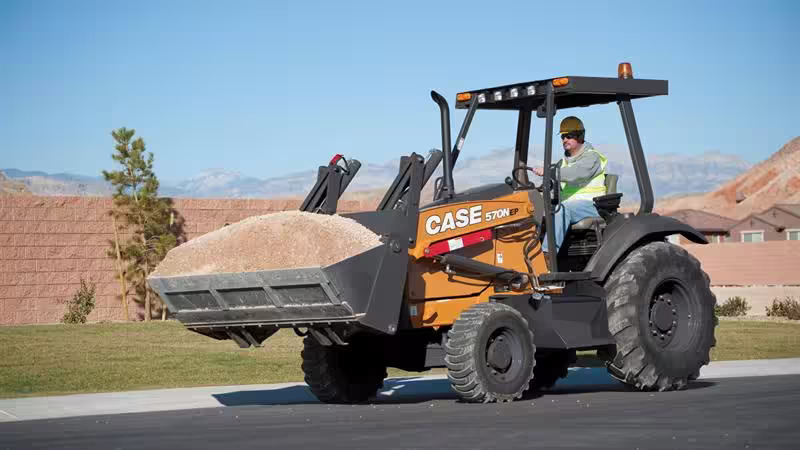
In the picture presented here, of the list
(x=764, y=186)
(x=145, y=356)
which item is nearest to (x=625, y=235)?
(x=145, y=356)

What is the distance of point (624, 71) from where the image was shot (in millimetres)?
13938

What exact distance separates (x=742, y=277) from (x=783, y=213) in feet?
59.9

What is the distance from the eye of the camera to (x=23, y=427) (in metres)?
11.0

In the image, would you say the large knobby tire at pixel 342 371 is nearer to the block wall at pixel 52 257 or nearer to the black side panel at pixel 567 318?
the black side panel at pixel 567 318

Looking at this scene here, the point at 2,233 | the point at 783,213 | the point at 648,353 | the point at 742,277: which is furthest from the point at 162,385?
the point at 783,213

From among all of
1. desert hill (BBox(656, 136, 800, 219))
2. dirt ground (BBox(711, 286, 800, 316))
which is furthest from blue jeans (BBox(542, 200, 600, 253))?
desert hill (BBox(656, 136, 800, 219))

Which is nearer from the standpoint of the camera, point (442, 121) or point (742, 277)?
point (442, 121)

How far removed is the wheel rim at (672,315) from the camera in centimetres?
1323

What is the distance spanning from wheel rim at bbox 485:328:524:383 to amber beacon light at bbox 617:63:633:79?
140 inches

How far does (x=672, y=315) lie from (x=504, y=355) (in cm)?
240

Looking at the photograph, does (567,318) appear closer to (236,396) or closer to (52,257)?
(236,396)

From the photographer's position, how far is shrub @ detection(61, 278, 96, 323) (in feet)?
89.4

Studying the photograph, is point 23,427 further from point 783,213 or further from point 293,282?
point 783,213

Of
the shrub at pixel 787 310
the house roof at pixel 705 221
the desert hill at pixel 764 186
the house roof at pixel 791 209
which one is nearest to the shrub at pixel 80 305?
the shrub at pixel 787 310
